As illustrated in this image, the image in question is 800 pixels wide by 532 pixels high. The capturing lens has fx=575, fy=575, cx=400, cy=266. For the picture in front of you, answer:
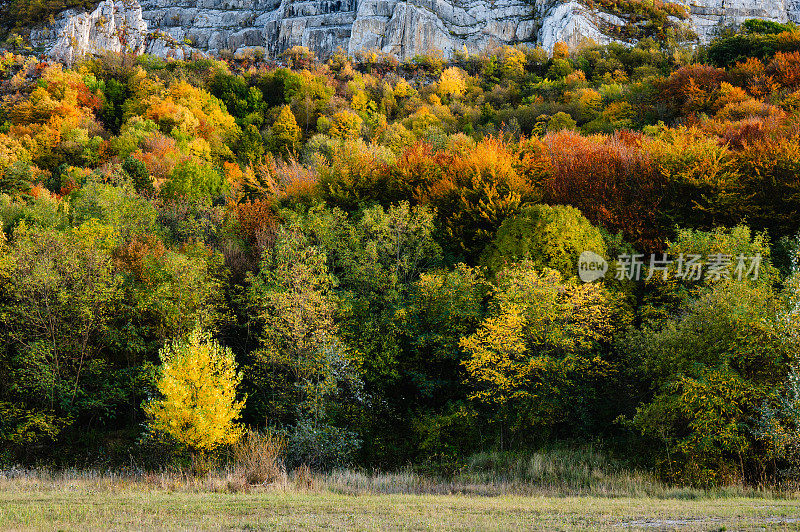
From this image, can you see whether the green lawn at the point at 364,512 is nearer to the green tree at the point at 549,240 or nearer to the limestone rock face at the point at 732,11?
the green tree at the point at 549,240

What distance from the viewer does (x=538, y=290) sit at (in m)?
20.7

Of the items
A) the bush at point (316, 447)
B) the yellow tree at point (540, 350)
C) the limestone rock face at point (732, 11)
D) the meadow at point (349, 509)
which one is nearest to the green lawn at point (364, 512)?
the meadow at point (349, 509)

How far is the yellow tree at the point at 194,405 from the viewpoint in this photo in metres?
19.2

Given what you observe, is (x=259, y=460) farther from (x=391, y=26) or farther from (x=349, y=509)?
(x=391, y=26)

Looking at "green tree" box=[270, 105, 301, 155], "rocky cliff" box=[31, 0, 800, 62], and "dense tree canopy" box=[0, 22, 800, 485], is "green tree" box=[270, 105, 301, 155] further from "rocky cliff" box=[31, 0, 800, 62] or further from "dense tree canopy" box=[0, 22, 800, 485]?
"rocky cliff" box=[31, 0, 800, 62]

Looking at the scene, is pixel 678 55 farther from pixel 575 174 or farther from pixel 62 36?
pixel 62 36

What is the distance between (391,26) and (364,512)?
9402 cm

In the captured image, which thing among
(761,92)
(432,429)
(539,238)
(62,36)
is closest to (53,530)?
(432,429)

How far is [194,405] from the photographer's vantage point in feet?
64.8

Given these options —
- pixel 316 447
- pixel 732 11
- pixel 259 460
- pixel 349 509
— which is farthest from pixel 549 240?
pixel 732 11

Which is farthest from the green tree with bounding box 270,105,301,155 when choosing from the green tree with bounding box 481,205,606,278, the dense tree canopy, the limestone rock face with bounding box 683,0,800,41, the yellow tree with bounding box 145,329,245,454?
the limestone rock face with bounding box 683,0,800,41

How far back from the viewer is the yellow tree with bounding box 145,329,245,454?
63.1ft

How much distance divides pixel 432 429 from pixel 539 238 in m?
9.14

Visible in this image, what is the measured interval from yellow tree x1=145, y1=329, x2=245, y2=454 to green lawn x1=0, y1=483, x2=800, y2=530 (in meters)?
4.37
